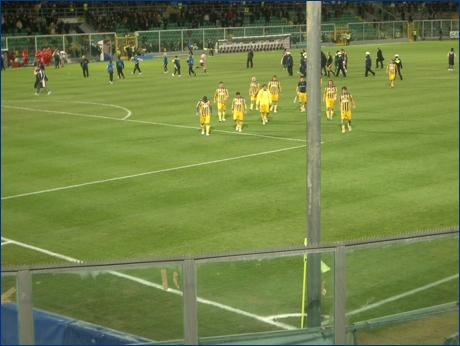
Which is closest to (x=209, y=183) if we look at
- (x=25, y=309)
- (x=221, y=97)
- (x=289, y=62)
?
(x=221, y=97)

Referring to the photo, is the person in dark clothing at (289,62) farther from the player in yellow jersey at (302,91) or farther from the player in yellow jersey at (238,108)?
the player in yellow jersey at (238,108)

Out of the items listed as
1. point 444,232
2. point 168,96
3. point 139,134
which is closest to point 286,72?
point 168,96

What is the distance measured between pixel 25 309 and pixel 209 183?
649 inches

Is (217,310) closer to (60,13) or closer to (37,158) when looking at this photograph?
(37,158)

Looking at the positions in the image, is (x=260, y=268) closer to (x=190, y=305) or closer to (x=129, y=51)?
(x=190, y=305)

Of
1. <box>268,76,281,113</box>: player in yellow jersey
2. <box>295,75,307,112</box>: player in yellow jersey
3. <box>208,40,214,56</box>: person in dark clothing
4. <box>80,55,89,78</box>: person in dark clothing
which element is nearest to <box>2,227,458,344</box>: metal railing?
<box>295,75,307,112</box>: player in yellow jersey

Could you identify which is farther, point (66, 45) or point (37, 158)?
point (66, 45)

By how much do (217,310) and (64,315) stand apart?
1.45 metres

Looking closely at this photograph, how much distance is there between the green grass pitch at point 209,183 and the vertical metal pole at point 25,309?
0.14 metres

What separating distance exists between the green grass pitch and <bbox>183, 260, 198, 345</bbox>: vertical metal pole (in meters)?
0.11

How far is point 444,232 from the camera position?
7625 mm

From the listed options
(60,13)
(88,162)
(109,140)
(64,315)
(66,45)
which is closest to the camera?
(64,315)

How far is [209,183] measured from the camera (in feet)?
77.4

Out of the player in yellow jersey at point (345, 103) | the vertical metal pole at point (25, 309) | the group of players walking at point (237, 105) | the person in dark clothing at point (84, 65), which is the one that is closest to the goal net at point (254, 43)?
the person in dark clothing at point (84, 65)
